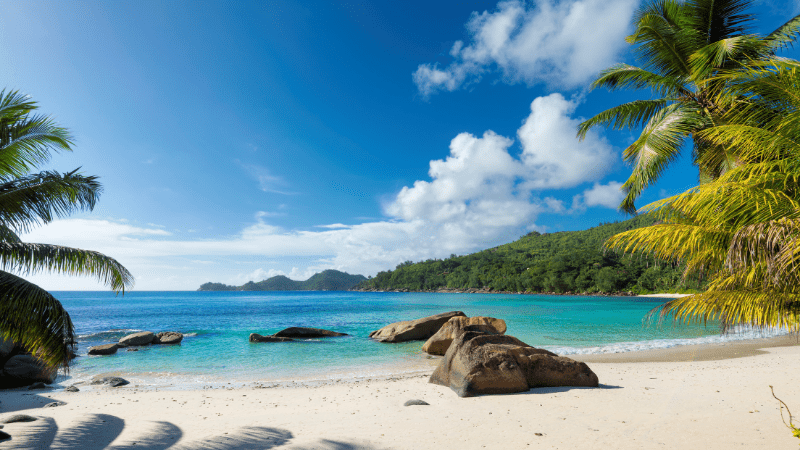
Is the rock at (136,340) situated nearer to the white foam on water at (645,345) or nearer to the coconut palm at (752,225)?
the white foam on water at (645,345)

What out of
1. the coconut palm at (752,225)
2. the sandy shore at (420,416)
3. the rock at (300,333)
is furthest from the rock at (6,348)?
the coconut palm at (752,225)

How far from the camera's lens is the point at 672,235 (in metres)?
5.02

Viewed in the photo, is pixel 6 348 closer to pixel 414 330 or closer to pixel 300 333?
pixel 300 333

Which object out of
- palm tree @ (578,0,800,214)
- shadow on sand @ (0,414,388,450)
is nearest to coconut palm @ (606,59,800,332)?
palm tree @ (578,0,800,214)

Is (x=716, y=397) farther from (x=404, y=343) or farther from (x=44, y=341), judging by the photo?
(x=404, y=343)

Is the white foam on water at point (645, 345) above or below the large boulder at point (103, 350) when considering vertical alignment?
above

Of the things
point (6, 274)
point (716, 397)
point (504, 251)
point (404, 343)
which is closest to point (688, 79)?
point (716, 397)

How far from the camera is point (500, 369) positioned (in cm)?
880

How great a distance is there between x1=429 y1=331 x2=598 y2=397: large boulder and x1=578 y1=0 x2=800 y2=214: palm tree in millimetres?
4518

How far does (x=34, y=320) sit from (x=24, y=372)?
8.96m

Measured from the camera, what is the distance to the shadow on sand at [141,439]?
5914mm

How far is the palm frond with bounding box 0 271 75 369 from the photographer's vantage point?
230 inches

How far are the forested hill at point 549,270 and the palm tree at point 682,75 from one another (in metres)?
Answer: 52.1

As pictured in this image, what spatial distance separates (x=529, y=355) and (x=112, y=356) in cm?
1962
